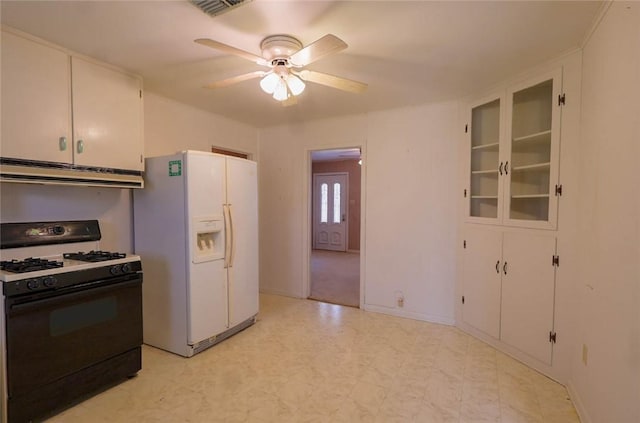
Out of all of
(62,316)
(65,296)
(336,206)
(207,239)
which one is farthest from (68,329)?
(336,206)

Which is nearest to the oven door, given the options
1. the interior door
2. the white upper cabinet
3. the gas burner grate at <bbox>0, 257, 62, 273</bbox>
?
the gas burner grate at <bbox>0, 257, 62, 273</bbox>

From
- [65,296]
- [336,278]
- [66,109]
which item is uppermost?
[66,109]

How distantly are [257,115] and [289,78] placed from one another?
1884 millimetres

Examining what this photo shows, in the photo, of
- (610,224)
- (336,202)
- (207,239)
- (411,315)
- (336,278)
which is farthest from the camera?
(336,202)

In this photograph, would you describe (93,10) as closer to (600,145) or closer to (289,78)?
(289,78)

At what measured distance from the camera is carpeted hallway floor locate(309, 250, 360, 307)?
4.32 metres

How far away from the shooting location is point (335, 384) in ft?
7.41

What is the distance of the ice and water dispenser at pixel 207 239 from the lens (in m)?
2.64

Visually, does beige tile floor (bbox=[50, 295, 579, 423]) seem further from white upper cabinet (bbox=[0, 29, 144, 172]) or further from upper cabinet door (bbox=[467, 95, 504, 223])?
white upper cabinet (bbox=[0, 29, 144, 172])

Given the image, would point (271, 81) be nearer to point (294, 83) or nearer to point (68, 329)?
point (294, 83)

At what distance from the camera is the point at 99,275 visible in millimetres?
2098

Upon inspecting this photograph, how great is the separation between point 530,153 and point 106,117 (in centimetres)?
343

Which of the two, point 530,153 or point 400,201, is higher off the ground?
point 530,153

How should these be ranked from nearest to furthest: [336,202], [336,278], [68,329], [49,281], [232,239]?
[49,281] → [68,329] → [232,239] → [336,278] → [336,202]
